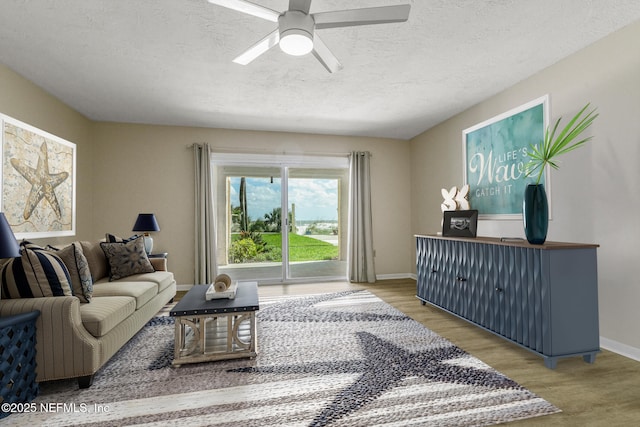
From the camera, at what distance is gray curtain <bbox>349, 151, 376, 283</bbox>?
5.36 metres

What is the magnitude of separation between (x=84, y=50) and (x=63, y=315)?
87.7 inches

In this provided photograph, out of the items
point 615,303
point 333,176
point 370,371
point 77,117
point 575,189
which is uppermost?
point 77,117

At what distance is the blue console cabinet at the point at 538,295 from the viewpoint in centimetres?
222

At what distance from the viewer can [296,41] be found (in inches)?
74.0

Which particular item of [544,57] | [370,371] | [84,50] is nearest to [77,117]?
[84,50]

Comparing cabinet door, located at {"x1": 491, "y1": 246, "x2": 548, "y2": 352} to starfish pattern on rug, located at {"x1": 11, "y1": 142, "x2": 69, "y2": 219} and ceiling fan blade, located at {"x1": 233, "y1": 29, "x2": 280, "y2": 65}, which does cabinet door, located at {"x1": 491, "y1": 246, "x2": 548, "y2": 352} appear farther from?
starfish pattern on rug, located at {"x1": 11, "y1": 142, "x2": 69, "y2": 219}

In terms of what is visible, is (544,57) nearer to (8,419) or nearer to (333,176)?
(333,176)

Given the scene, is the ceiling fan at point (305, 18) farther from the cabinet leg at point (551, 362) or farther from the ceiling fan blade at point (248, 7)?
the cabinet leg at point (551, 362)

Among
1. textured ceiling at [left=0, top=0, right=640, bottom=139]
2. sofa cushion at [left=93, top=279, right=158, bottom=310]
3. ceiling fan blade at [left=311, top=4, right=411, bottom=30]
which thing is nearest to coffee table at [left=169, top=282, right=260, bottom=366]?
sofa cushion at [left=93, top=279, right=158, bottom=310]

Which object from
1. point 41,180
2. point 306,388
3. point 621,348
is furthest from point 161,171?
point 621,348

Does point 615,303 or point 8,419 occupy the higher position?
point 615,303

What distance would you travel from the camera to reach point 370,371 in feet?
7.30

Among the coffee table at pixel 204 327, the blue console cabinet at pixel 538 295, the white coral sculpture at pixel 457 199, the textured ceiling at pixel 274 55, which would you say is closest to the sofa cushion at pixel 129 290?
the coffee table at pixel 204 327

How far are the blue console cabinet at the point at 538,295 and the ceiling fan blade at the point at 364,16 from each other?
6.08ft
